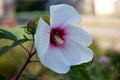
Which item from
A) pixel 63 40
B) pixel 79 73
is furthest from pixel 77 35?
pixel 79 73

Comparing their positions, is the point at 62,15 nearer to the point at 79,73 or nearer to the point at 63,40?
the point at 63,40

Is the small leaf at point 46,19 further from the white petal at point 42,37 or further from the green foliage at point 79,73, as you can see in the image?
the green foliage at point 79,73

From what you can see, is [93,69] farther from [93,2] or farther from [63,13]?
[93,2]

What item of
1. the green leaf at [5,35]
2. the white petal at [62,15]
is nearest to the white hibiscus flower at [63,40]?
the white petal at [62,15]

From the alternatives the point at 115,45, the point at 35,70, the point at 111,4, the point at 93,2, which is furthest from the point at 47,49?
the point at 93,2

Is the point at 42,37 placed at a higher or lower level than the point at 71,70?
higher
